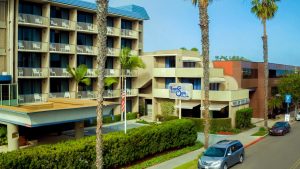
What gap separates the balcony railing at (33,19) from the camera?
4281 centimetres

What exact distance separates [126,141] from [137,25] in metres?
36.3

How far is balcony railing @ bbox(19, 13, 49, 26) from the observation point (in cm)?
4281

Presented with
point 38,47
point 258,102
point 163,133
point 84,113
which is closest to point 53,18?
point 38,47

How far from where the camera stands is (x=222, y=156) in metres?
26.5

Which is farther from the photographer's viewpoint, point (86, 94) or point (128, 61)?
point (128, 61)

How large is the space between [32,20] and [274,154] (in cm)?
3141

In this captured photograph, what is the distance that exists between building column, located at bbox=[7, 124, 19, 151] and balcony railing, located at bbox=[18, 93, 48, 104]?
33.0ft

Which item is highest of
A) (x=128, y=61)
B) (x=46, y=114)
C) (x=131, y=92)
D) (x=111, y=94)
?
(x=128, y=61)

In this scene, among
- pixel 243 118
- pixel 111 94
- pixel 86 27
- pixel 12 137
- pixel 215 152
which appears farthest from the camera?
pixel 111 94

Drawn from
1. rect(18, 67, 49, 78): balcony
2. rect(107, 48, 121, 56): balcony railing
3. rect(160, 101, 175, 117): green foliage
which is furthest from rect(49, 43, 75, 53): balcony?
rect(160, 101, 175, 117): green foliage

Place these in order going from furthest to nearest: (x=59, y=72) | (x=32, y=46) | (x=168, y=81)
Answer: (x=168, y=81) < (x=59, y=72) < (x=32, y=46)

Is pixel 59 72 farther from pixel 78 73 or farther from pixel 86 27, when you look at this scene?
pixel 86 27

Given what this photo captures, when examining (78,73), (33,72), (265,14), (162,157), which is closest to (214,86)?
(265,14)

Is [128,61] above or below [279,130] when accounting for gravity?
above
